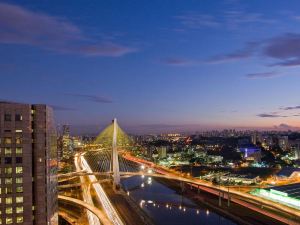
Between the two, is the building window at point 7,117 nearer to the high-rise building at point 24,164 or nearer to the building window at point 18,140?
the high-rise building at point 24,164

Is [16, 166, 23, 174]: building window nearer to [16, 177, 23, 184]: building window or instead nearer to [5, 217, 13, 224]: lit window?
[16, 177, 23, 184]: building window

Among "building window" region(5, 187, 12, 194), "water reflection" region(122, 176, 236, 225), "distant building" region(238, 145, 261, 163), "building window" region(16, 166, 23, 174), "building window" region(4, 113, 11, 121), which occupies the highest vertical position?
"building window" region(4, 113, 11, 121)

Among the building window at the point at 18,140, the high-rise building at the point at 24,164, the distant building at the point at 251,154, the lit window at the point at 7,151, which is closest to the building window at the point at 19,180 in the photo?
the high-rise building at the point at 24,164

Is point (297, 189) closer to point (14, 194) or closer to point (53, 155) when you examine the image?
point (53, 155)

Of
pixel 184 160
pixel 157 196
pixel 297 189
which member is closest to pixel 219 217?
pixel 297 189

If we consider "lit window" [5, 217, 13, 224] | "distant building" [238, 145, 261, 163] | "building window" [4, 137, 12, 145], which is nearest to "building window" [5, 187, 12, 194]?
"lit window" [5, 217, 13, 224]

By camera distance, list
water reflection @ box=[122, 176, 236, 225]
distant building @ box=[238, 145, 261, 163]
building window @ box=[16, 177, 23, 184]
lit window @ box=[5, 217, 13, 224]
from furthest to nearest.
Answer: distant building @ box=[238, 145, 261, 163]
water reflection @ box=[122, 176, 236, 225]
building window @ box=[16, 177, 23, 184]
lit window @ box=[5, 217, 13, 224]

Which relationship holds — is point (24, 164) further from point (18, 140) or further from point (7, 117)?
point (7, 117)
